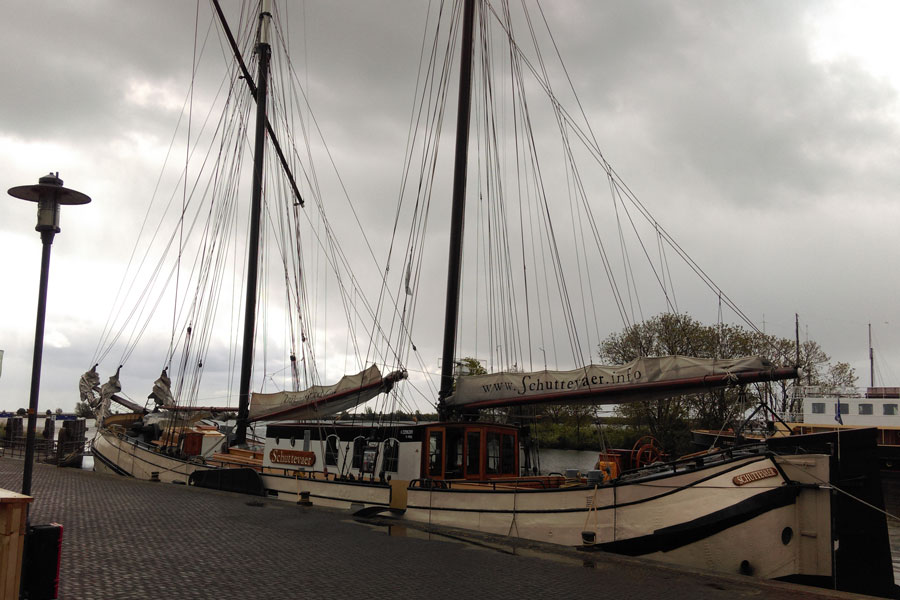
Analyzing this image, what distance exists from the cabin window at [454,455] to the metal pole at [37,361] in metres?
9.77

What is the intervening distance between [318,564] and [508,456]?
25.9 ft

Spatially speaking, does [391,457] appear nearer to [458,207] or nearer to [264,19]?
[458,207]

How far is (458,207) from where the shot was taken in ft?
61.6

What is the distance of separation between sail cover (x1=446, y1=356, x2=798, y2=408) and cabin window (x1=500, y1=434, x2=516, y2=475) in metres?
1.01

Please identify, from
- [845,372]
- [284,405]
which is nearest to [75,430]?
[284,405]

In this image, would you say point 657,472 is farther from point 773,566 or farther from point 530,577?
point 530,577

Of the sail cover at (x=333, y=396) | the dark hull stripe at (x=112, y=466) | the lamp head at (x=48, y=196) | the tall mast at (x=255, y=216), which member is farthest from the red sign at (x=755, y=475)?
the dark hull stripe at (x=112, y=466)

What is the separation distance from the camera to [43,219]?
276 inches

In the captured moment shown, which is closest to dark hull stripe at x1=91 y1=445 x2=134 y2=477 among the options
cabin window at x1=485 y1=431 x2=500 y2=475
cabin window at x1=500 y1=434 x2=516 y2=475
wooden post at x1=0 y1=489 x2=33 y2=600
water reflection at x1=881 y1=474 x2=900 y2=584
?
cabin window at x1=485 y1=431 x2=500 y2=475

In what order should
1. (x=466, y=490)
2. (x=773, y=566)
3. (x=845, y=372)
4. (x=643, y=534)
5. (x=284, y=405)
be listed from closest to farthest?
(x=773, y=566), (x=643, y=534), (x=466, y=490), (x=284, y=405), (x=845, y=372)

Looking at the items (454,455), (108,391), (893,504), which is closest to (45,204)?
(454,455)

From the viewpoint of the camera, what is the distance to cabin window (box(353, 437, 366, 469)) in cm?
1736

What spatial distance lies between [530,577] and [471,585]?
3.23ft

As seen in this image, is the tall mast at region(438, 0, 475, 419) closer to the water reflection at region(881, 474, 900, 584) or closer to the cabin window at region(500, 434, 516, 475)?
the cabin window at region(500, 434, 516, 475)
